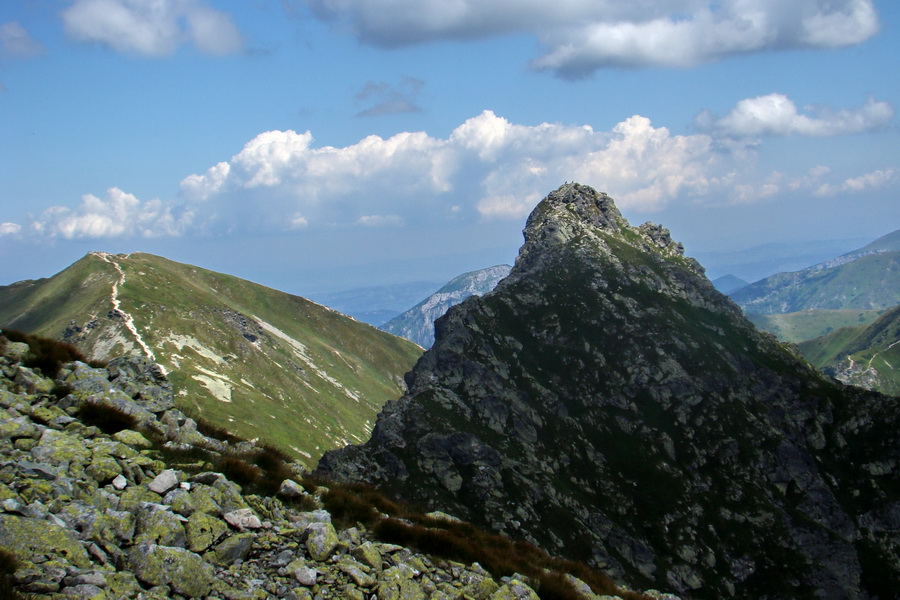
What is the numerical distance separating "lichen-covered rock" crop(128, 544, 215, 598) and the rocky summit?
3520 inches

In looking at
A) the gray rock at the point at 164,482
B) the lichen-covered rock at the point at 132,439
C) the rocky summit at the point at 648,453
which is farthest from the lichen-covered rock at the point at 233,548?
the rocky summit at the point at 648,453

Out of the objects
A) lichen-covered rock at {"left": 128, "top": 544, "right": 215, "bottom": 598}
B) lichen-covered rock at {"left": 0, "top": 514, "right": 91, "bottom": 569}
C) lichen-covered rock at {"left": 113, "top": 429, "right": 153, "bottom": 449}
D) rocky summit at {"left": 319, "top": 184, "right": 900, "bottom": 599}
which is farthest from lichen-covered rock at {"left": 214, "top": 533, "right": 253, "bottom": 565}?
rocky summit at {"left": 319, "top": 184, "right": 900, "bottom": 599}

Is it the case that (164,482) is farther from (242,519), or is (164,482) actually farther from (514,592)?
(514,592)

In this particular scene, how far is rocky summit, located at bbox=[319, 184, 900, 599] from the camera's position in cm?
12019

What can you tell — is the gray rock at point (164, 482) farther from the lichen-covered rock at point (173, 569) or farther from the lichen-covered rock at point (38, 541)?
the lichen-covered rock at point (38, 541)

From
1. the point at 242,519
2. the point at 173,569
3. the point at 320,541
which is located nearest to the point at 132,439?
the point at 242,519

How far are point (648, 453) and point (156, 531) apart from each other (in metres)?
162

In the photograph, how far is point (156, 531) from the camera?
14594 millimetres

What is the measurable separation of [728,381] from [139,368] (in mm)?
187368

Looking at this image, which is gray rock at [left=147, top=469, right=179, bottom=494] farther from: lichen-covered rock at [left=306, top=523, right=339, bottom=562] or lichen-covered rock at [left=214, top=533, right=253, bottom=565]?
lichen-covered rock at [left=306, top=523, right=339, bottom=562]

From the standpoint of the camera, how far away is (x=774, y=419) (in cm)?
17638

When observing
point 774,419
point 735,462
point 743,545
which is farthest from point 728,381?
point 743,545

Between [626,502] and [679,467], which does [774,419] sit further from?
[626,502]

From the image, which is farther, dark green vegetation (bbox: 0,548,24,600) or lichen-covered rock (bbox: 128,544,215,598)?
lichen-covered rock (bbox: 128,544,215,598)
